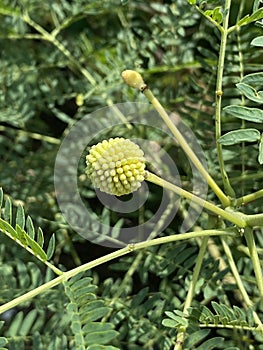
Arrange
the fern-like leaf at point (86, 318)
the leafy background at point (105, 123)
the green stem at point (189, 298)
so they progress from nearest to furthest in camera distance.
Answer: the fern-like leaf at point (86, 318) < the green stem at point (189, 298) < the leafy background at point (105, 123)

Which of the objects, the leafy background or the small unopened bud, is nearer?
the small unopened bud

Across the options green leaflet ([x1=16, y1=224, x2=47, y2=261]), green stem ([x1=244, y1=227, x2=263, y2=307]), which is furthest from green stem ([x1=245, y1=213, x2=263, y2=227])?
green leaflet ([x1=16, y1=224, x2=47, y2=261])

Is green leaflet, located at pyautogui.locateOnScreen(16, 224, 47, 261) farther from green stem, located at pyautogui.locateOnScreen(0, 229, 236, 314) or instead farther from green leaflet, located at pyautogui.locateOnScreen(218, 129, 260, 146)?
green leaflet, located at pyautogui.locateOnScreen(218, 129, 260, 146)

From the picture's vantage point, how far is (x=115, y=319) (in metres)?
1.01

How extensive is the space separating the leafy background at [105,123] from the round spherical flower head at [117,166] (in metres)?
0.14

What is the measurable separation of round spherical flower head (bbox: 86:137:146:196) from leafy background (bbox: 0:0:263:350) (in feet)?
0.45

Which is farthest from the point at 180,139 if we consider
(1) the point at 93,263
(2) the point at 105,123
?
(2) the point at 105,123

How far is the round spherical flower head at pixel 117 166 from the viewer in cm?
76

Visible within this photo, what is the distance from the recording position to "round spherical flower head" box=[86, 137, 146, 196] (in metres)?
0.76

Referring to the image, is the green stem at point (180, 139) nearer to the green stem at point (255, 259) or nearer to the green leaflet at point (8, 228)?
the green stem at point (255, 259)

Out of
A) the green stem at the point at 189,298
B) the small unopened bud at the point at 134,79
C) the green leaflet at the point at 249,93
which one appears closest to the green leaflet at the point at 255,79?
the green leaflet at the point at 249,93

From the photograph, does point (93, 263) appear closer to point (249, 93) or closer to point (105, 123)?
point (249, 93)

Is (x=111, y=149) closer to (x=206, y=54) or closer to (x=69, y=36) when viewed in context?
(x=206, y=54)

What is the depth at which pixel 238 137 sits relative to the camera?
30.9 inches
